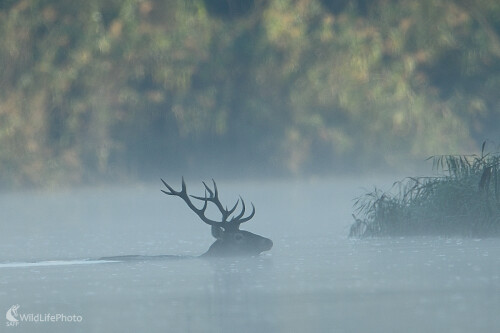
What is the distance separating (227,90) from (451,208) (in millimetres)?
28285

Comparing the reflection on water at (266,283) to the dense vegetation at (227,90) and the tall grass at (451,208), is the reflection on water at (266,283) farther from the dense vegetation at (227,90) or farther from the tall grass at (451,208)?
the dense vegetation at (227,90)

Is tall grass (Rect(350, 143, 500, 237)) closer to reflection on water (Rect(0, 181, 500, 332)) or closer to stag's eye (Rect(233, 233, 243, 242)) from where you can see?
reflection on water (Rect(0, 181, 500, 332))

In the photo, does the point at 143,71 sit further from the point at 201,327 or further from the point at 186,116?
the point at 201,327

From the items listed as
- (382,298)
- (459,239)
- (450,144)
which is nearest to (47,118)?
(450,144)

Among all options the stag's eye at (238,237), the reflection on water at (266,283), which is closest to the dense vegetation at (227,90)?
the reflection on water at (266,283)

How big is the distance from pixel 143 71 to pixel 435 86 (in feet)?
30.3

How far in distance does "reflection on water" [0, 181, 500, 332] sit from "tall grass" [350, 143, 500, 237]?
0.34 m

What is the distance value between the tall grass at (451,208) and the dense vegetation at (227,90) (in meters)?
25.1

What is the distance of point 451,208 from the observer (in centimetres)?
1509

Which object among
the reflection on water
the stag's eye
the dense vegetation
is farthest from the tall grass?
the dense vegetation

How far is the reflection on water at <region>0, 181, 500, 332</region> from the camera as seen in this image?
8.37 m

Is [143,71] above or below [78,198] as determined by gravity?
above

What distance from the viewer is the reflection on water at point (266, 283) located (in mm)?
8367

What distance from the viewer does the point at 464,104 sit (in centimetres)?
4388
